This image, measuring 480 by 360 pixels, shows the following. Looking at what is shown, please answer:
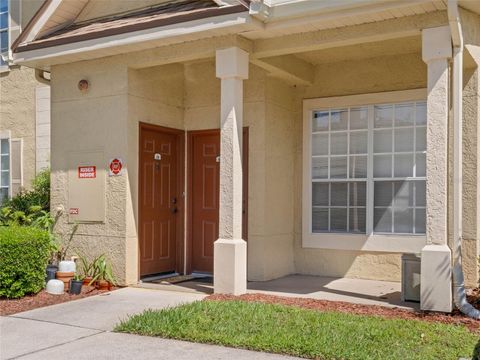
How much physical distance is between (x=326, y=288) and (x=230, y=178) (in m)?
2.38

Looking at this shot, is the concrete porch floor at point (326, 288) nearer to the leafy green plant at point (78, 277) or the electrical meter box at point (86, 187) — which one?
the leafy green plant at point (78, 277)

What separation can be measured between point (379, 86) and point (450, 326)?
462 cm

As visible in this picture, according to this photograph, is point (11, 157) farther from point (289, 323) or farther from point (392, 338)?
point (392, 338)

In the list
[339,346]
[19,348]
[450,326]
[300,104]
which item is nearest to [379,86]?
[300,104]

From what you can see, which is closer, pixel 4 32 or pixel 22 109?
pixel 22 109

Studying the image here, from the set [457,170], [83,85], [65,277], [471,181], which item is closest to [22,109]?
[83,85]

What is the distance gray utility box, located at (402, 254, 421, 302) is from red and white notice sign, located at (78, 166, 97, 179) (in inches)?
202

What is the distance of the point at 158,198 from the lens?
401 inches

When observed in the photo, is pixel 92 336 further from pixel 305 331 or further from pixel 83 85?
pixel 83 85

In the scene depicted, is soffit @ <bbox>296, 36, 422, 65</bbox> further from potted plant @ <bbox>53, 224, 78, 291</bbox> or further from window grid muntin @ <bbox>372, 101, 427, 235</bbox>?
potted plant @ <bbox>53, 224, 78, 291</bbox>

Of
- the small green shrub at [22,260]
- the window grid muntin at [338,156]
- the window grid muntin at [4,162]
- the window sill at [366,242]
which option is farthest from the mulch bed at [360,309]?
the window grid muntin at [4,162]

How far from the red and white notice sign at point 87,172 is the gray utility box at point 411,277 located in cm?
512

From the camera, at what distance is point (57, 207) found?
394 inches

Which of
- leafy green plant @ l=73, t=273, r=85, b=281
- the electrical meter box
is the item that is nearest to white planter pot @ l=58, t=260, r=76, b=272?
leafy green plant @ l=73, t=273, r=85, b=281
